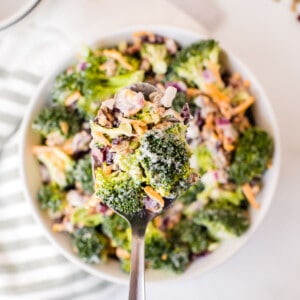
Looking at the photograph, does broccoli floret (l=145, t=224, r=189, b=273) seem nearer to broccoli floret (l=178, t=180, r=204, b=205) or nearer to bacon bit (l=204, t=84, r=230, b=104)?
broccoli floret (l=178, t=180, r=204, b=205)

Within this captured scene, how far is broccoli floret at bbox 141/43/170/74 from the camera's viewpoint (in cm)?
185

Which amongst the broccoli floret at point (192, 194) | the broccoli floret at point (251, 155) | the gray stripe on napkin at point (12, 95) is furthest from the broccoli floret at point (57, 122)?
the broccoli floret at point (251, 155)

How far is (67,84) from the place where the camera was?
183 centimetres

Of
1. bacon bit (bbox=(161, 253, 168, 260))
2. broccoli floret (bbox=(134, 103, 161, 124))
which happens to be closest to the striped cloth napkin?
bacon bit (bbox=(161, 253, 168, 260))

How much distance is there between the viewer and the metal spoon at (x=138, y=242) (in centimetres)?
145

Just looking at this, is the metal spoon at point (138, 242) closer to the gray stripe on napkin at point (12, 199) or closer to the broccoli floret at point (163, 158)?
Result: the broccoli floret at point (163, 158)

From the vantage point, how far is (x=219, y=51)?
1814 millimetres

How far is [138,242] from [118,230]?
36 cm

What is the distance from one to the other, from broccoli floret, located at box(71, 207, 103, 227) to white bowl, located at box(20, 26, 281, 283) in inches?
2.9

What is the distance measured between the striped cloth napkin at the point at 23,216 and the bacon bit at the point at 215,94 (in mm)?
472

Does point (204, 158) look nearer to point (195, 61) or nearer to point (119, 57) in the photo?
point (195, 61)

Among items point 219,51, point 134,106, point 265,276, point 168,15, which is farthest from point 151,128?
point 265,276

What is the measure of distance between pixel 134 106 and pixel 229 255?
0.66 m

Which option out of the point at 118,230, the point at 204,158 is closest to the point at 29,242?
the point at 118,230
